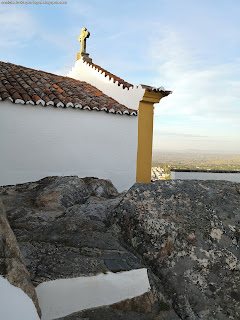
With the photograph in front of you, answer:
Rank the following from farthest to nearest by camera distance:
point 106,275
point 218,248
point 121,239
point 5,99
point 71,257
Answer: point 5,99 < point 121,239 < point 218,248 < point 71,257 < point 106,275

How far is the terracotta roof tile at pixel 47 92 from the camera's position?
7.21m

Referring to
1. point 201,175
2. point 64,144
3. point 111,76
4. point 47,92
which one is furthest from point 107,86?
point 201,175

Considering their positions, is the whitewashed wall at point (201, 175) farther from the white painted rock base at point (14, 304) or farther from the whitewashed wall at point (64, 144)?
the white painted rock base at point (14, 304)

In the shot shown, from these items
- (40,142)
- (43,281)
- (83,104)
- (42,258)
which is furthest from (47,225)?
(83,104)

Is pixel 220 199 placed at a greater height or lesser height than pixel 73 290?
greater

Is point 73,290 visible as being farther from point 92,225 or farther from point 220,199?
point 220,199

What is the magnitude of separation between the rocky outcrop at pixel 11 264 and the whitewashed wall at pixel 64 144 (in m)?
5.53

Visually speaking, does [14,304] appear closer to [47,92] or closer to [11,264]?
[11,264]

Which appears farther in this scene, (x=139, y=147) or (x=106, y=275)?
(x=139, y=147)

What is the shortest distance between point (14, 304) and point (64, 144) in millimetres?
6322

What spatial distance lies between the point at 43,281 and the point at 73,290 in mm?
224

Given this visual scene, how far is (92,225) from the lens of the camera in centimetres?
287

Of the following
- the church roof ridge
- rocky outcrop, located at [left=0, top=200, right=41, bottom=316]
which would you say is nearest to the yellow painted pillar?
the church roof ridge

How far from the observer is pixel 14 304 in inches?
59.6
